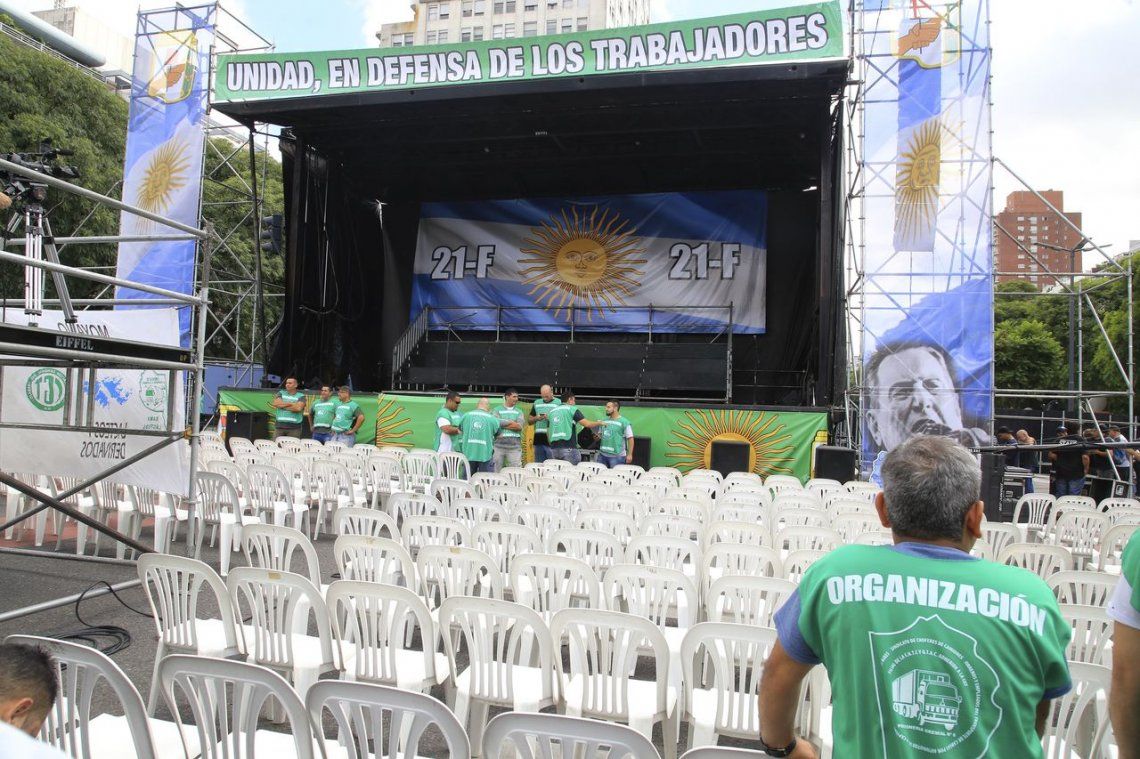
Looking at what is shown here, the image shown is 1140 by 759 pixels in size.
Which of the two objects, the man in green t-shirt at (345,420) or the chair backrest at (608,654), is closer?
the chair backrest at (608,654)

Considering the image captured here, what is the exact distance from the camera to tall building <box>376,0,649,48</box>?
55.9m

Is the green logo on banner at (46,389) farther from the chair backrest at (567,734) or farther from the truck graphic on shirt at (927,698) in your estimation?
the truck graphic on shirt at (927,698)

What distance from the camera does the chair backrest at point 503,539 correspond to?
12.2 feet

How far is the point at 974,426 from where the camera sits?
902cm

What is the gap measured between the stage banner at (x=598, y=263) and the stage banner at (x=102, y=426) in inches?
393

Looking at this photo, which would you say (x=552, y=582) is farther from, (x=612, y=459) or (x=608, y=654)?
(x=612, y=459)

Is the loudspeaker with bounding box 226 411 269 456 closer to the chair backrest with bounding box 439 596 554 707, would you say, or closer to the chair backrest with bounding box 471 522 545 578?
the chair backrest with bounding box 471 522 545 578

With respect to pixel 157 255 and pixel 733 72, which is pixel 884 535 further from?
pixel 157 255

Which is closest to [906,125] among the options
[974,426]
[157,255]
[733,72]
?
[733,72]

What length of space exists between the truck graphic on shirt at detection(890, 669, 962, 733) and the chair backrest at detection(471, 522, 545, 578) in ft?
8.13

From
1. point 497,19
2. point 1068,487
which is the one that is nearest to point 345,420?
point 1068,487

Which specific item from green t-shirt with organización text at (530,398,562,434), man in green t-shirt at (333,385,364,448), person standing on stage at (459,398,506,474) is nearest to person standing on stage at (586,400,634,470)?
green t-shirt with organización text at (530,398,562,434)

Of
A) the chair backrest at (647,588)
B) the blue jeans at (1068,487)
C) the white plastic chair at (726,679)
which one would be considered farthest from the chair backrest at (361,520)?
the blue jeans at (1068,487)

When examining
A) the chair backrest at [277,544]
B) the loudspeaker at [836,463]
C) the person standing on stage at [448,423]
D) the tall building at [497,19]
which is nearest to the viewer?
the chair backrest at [277,544]
